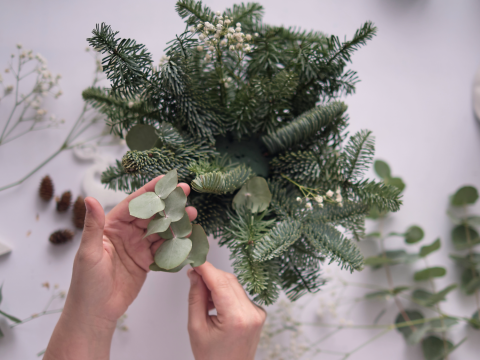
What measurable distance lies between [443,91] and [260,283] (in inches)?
32.6

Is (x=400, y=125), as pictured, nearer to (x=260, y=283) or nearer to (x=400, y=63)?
(x=400, y=63)

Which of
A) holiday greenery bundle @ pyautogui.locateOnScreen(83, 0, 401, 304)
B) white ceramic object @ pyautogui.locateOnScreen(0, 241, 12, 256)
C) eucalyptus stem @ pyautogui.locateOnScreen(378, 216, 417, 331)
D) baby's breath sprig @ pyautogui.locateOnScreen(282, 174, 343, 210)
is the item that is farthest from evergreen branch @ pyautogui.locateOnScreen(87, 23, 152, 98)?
eucalyptus stem @ pyautogui.locateOnScreen(378, 216, 417, 331)

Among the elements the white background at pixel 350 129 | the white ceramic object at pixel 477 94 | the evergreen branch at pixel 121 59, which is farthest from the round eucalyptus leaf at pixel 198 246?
the white ceramic object at pixel 477 94

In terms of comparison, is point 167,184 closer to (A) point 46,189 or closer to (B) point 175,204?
(B) point 175,204

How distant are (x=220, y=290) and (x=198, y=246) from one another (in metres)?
0.12

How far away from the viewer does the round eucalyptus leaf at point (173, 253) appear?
406 millimetres

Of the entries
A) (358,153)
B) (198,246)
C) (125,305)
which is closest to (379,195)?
(358,153)

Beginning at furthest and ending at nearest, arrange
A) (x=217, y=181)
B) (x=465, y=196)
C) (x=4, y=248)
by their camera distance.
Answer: (x=465, y=196) < (x=4, y=248) < (x=217, y=181)

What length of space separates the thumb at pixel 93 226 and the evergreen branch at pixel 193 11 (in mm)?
296

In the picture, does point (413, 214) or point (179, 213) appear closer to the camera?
point (179, 213)

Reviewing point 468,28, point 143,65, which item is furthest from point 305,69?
point 468,28

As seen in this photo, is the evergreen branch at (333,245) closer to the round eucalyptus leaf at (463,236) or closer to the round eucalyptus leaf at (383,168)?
the round eucalyptus leaf at (383,168)

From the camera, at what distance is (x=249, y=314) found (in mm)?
523

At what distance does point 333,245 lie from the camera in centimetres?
46
